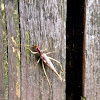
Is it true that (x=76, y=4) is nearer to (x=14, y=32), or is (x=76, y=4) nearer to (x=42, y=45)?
(x=42, y=45)

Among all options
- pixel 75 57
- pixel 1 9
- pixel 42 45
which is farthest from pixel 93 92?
pixel 1 9

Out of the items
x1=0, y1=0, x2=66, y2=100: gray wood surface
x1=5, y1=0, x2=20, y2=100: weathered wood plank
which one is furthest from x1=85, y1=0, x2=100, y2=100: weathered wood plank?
x1=5, y1=0, x2=20, y2=100: weathered wood plank

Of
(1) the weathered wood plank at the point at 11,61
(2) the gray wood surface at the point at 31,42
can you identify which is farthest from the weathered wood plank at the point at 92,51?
(1) the weathered wood plank at the point at 11,61

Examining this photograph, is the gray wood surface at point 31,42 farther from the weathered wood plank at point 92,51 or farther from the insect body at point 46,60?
the weathered wood plank at point 92,51

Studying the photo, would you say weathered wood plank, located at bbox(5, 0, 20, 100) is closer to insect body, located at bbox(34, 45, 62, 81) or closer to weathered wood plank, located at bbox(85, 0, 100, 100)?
insect body, located at bbox(34, 45, 62, 81)

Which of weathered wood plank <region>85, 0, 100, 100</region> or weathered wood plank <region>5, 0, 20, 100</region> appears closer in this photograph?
weathered wood plank <region>5, 0, 20, 100</region>

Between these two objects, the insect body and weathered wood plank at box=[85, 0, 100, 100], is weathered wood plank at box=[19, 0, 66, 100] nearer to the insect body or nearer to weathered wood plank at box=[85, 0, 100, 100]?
the insect body
